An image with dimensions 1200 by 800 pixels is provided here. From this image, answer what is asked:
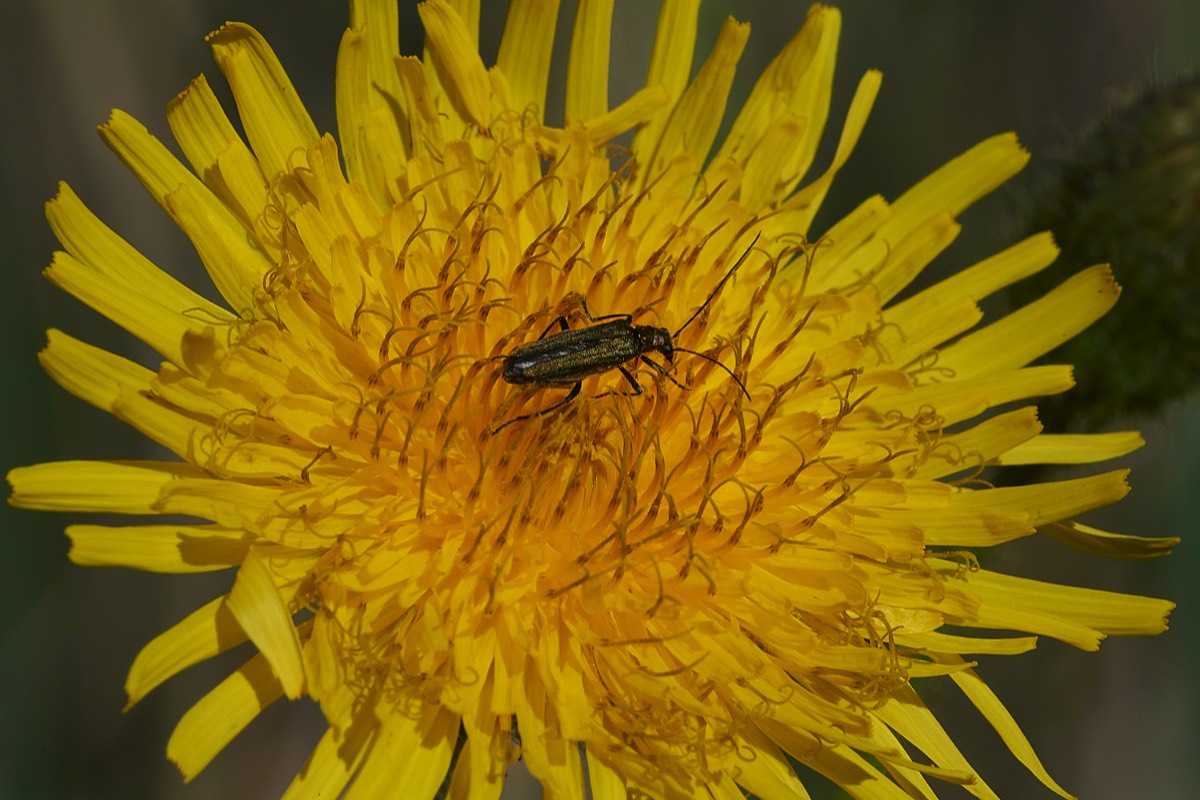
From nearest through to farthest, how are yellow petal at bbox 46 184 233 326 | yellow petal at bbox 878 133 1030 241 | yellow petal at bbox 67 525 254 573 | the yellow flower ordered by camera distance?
yellow petal at bbox 67 525 254 573 < the yellow flower < yellow petal at bbox 46 184 233 326 < yellow petal at bbox 878 133 1030 241

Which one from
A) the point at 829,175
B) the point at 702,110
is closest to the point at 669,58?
the point at 702,110

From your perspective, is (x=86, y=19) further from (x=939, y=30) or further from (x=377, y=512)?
(x=939, y=30)

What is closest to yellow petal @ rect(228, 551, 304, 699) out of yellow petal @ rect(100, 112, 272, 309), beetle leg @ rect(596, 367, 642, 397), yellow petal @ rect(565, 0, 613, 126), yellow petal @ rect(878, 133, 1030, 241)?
yellow petal @ rect(100, 112, 272, 309)

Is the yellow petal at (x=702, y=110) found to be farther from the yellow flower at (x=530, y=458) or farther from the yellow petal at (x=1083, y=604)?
the yellow petal at (x=1083, y=604)

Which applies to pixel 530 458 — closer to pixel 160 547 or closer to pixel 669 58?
pixel 160 547

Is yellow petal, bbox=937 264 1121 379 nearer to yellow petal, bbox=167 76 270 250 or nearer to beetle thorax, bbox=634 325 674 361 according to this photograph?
beetle thorax, bbox=634 325 674 361

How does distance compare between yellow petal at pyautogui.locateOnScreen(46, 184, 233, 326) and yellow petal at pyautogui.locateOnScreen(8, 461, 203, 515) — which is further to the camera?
yellow petal at pyautogui.locateOnScreen(46, 184, 233, 326)

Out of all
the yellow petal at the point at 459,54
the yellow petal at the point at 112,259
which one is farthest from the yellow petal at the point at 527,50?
the yellow petal at the point at 112,259

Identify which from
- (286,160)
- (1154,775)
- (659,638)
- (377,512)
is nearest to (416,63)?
(286,160)
